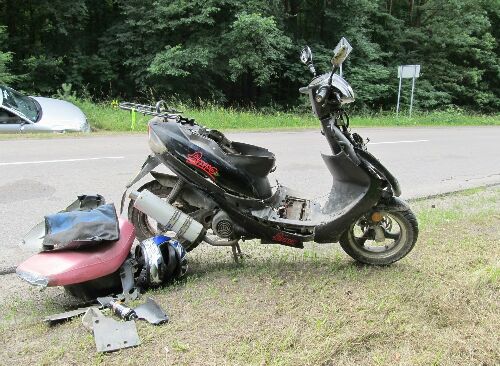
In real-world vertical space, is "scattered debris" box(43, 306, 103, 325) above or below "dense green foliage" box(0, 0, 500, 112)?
below

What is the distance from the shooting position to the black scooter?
3.91 metres

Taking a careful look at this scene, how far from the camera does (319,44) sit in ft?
77.5

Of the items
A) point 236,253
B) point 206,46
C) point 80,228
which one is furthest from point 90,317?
point 206,46

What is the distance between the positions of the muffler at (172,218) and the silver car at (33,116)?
28.0 ft

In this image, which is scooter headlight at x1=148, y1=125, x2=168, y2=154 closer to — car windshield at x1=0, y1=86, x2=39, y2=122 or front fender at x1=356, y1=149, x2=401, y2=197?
front fender at x1=356, y1=149, x2=401, y2=197

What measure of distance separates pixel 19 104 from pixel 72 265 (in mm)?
9924

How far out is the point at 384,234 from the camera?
13.7 feet

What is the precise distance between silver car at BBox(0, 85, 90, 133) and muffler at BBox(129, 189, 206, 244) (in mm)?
8532

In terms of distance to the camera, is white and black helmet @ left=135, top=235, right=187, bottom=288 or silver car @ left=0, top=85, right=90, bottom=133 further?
silver car @ left=0, top=85, right=90, bottom=133

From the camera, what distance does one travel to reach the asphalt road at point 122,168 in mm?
6215

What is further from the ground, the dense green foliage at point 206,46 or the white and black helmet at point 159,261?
the dense green foliage at point 206,46

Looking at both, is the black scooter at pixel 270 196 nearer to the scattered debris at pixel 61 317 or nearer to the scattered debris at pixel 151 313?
the scattered debris at pixel 151 313

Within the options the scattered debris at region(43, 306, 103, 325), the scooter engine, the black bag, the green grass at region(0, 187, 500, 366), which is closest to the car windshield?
the green grass at region(0, 187, 500, 366)

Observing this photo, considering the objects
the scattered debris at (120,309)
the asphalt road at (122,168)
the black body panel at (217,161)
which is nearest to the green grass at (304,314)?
the scattered debris at (120,309)
